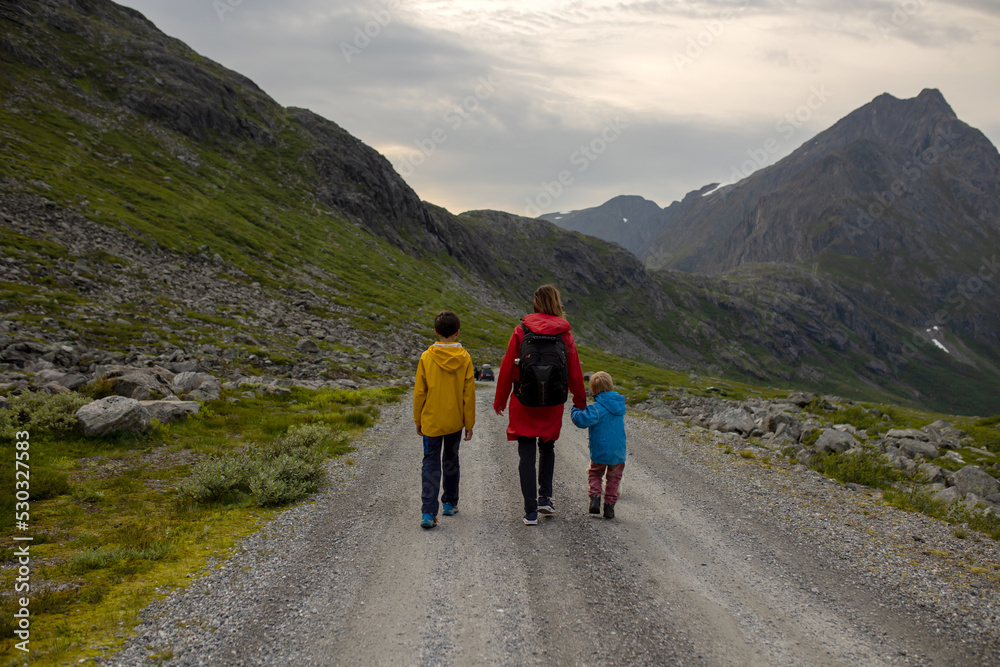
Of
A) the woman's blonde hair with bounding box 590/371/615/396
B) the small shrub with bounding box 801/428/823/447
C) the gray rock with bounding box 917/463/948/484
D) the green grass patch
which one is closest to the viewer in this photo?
the green grass patch

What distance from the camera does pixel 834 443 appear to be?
14.8 meters

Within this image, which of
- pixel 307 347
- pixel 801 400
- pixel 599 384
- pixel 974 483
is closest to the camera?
pixel 599 384

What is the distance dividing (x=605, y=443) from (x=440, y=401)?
342 cm

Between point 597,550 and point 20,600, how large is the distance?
7408 millimetres

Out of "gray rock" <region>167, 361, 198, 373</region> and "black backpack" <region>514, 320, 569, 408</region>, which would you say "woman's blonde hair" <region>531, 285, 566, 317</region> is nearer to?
"black backpack" <region>514, 320, 569, 408</region>

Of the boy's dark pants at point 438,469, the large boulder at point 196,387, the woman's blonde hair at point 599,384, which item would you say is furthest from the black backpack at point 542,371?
the large boulder at point 196,387

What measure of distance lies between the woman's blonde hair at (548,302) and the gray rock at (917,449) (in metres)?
16.9

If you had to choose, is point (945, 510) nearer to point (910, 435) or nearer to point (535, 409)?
point (535, 409)

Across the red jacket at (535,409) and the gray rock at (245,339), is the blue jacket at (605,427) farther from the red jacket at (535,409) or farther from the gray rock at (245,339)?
the gray rock at (245,339)

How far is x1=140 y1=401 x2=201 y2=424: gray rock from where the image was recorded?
13.7m

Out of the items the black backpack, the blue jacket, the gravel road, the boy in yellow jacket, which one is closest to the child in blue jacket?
the blue jacket

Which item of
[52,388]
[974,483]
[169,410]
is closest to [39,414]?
[52,388]

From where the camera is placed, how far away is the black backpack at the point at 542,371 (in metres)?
8.24

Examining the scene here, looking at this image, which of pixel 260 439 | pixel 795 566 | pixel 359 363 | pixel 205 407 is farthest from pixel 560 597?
pixel 359 363
